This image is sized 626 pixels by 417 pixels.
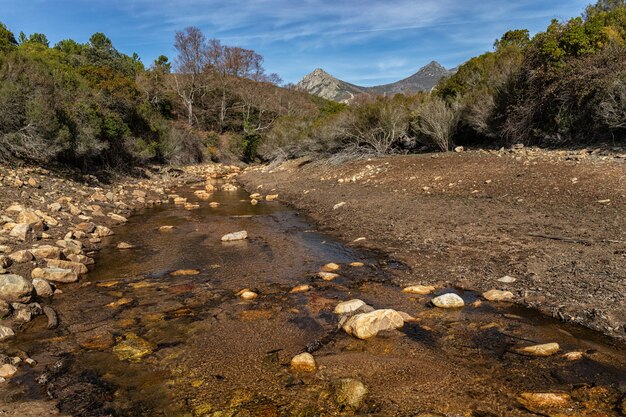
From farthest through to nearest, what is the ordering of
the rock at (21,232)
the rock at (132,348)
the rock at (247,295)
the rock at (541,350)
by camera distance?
1. the rock at (21,232)
2. the rock at (247,295)
3. the rock at (132,348)
4. the rock at (541,350)

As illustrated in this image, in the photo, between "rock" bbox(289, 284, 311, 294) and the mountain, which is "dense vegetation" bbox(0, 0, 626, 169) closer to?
"rock" bbox(289, 284, 311, 294)

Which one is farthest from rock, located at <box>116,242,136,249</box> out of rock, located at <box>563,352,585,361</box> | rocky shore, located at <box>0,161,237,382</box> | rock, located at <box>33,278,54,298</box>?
rock, located at <box>563,352,585,361</box>

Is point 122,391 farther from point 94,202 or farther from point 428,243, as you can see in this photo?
point 94,202

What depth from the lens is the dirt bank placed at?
17.5 ft

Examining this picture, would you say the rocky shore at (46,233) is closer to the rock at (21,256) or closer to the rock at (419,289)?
the rock at (21,256)

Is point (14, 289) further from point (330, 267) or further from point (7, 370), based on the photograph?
point (330, 267)

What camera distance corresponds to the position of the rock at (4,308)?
489cm

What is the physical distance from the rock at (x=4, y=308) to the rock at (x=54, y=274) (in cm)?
130

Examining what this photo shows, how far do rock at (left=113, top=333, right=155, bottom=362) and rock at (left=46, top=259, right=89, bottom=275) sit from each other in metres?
2.99

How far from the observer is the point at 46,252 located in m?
7.20

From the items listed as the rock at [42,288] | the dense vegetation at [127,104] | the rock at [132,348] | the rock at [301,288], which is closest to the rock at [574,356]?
the rock at [301,288]

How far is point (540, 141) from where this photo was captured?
14.9 metres

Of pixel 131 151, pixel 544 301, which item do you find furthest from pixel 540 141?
pixel 131 151

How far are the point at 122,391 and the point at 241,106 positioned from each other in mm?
44290
